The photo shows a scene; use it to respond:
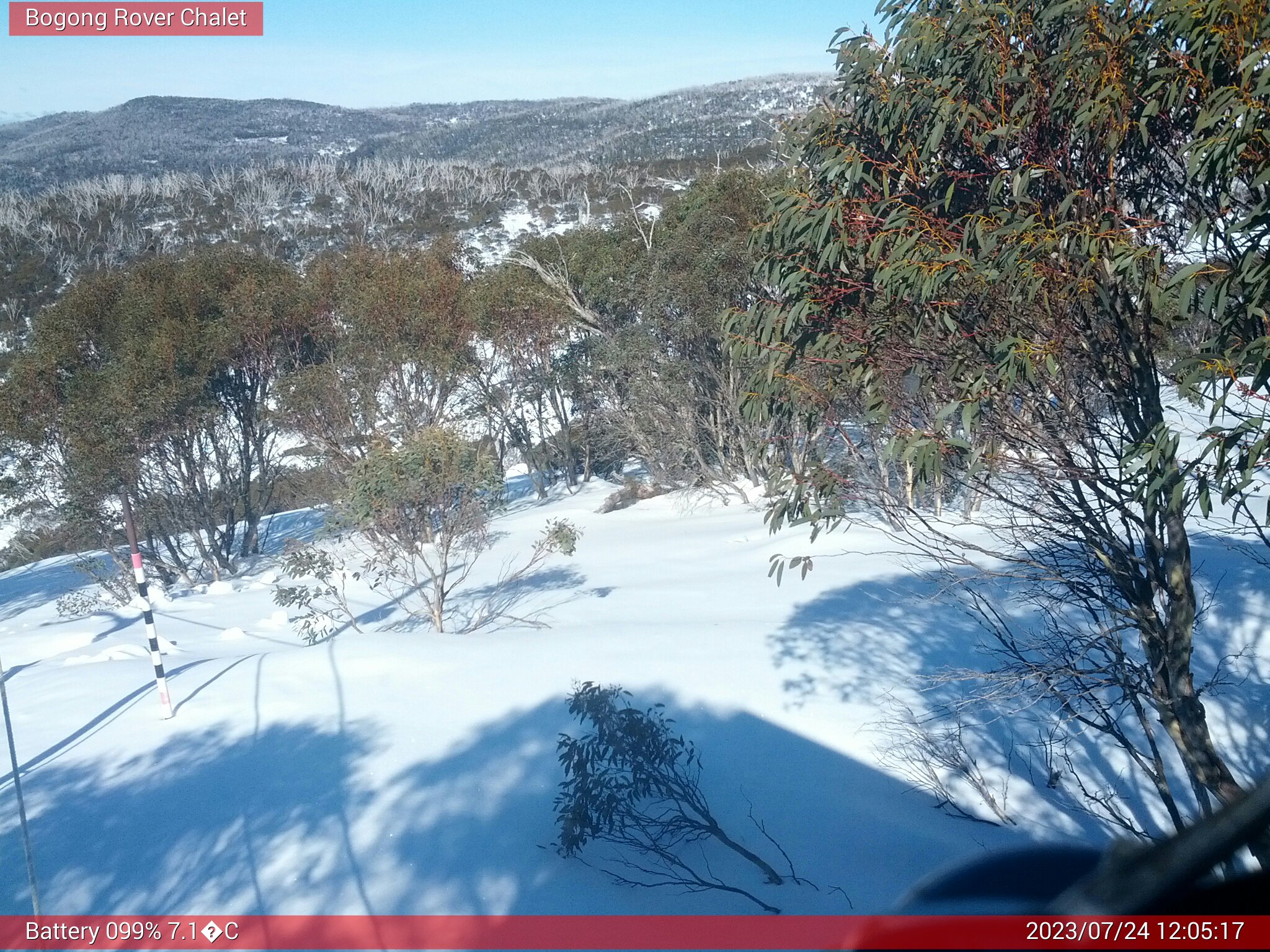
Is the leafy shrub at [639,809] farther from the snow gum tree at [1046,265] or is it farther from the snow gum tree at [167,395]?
the snow gum tree at [167,395]

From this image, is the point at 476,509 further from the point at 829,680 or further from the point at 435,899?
the point at 435,899

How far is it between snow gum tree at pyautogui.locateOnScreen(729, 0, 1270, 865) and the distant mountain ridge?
3798cm

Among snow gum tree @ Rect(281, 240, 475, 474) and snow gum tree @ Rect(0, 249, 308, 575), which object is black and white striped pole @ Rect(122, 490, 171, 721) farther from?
snow gum tree @ Rect(281, 240, 475, 474)

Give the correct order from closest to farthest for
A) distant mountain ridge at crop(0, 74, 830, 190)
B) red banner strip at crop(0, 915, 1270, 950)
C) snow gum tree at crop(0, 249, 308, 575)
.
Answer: red banner strip at crop(0, 915, 1270, 950) < snow gum tree at crop(0, 249, 308, 575) < distant mountain ridge at crop(0, 74, 830, 190)

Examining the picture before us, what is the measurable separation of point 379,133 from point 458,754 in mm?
73424

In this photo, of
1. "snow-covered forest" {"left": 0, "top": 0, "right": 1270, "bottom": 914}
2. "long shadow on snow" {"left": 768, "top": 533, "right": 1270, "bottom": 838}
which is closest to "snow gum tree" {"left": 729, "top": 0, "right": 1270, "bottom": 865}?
"snow-covered forest" {"left": 0, "top": 0, "right": 1270, "bottom": 914}

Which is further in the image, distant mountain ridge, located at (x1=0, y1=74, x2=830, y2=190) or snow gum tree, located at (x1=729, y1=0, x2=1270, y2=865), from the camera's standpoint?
distant mountain ridge, located at (x1=0, y1=74, x2=830, y2=190)

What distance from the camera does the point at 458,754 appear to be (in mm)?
5574

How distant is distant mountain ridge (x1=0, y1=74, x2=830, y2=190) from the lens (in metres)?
50.2

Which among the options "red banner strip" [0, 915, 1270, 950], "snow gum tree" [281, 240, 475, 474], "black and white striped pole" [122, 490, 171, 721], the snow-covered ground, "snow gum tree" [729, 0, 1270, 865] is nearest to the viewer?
"snow gum tree" [729, 0, 1270, 865]

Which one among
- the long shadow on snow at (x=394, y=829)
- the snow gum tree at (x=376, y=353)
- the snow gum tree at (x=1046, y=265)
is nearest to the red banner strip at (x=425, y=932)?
the long shadow on snow at (x=394, y=829)

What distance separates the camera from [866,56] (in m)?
4.37

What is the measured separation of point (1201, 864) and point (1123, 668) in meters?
3.21

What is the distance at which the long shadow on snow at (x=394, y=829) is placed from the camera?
4086 millimetres
